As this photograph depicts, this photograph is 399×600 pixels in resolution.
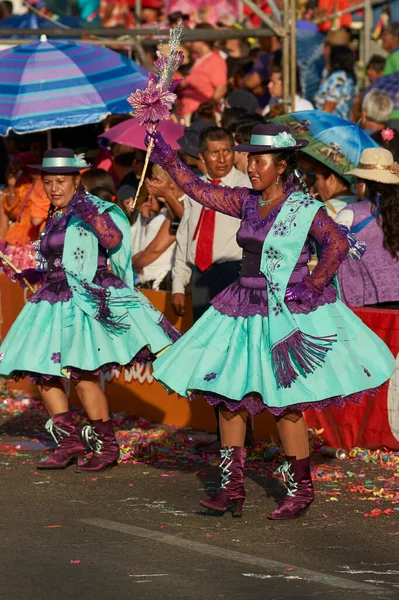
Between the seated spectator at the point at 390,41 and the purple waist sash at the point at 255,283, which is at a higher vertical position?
the seated spectator at the point at 390,41

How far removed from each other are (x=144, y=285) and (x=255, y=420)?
1.82m

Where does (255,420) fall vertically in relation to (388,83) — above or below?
below

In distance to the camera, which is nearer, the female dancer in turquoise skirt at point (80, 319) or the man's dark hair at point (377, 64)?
the female dancer in turquoise skirt at point (80, 319)

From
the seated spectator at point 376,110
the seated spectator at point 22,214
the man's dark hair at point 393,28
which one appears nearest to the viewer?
the seated spectator at point 376,110

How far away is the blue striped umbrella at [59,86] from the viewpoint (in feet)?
36.8

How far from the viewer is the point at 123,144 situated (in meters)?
11.9

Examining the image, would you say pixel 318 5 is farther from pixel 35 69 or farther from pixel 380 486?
pixel 380 486

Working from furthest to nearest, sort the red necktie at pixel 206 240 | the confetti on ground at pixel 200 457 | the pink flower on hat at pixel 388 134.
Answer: the pink flower on hat at pixel 388 134
the red necktie at pixel 206 240
the confetti on ground at pixel 200 457

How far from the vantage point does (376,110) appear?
37.9ft

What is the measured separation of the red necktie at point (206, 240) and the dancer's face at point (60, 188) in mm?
925

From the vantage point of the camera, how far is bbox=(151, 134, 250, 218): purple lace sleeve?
720cm

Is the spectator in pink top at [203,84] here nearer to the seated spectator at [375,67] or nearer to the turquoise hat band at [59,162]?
the seated spectator at [375,67]

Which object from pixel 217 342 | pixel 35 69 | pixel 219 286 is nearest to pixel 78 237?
pixel 219 286

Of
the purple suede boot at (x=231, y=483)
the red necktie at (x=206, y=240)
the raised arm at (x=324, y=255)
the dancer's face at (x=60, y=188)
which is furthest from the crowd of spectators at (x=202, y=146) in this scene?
the purple suede boot at (x=231, y=483)
